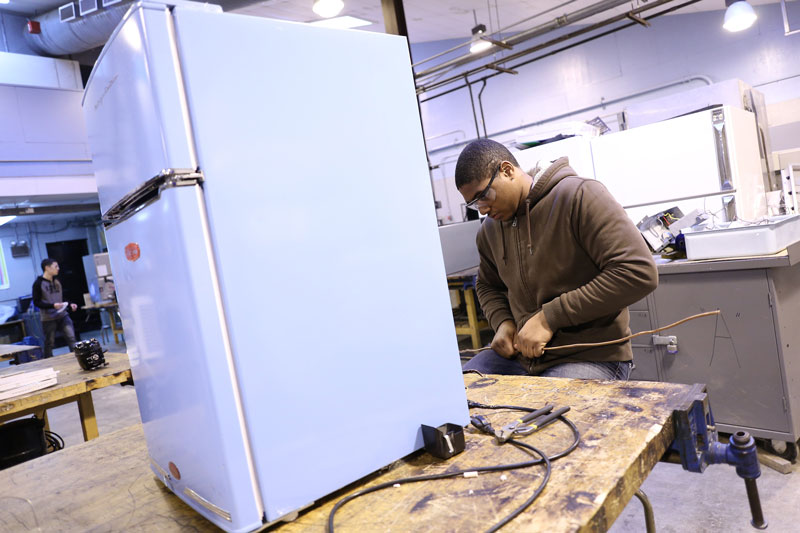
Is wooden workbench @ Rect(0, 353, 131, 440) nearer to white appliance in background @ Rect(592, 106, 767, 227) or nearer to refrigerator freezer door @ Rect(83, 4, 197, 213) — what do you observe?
refrigerator freezer door @ Rect(83, 4, 197, 213)

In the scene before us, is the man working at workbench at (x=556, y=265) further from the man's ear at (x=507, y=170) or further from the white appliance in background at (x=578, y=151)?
the white appliance in background at (x=578, y=151)

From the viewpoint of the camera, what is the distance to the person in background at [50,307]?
591 cm

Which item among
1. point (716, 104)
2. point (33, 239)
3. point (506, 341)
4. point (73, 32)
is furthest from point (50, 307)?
point (716, 104)

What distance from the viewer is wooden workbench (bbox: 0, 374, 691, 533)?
0.57 meters

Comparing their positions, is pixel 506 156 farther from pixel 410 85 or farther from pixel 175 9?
pixel 175 9

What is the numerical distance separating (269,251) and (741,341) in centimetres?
210

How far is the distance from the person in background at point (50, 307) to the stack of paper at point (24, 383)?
4.75 metres

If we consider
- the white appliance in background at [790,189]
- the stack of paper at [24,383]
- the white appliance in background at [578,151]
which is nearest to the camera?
the stack of paper at [24,383]

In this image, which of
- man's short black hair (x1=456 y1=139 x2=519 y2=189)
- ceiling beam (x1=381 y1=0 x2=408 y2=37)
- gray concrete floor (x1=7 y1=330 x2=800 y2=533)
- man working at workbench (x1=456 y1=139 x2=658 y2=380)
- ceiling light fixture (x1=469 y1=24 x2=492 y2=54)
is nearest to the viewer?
man working at workbench (x1=456 y1=139 x2=658 y2=380)

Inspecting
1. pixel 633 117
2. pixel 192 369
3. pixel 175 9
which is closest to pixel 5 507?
pixel 192 369

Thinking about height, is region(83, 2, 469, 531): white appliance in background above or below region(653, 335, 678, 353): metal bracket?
above

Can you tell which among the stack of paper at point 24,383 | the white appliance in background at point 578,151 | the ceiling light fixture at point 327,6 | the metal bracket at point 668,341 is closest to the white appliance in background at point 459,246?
the white appliance in background at point 578,151

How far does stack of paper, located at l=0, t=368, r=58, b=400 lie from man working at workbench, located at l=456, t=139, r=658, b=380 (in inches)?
58.5

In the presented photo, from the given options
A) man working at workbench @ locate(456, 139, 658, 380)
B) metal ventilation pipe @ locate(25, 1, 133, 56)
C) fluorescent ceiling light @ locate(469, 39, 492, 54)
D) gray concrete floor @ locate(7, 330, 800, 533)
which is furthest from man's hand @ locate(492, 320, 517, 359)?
metal ventilation pipe @ locate(25, 1, 133, 56)
